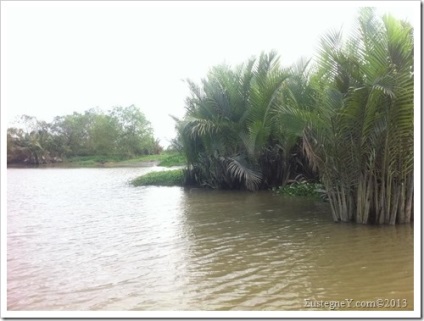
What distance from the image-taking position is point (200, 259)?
17.2 ft

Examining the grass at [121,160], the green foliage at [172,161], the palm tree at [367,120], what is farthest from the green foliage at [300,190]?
the green foliage at [172,161]

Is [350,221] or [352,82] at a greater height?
[352,82]

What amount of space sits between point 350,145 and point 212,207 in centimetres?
407

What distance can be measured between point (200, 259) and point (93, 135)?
15.7 m

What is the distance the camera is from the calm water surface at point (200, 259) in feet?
13.0

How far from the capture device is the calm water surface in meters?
3.97

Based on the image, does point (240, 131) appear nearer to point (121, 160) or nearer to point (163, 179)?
point (163, 179)

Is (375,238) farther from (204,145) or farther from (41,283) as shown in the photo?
(204,145)

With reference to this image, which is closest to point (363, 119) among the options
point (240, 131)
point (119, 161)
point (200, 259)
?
point (200, 259)

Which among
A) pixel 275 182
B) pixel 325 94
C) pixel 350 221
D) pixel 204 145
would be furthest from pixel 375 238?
pixel 204 145

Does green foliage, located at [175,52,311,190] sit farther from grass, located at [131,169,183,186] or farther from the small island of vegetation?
grass, located at [131,169,183,186]

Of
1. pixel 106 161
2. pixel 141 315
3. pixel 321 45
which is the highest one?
pixel 321 45

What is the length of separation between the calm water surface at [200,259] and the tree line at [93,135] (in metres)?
9.66

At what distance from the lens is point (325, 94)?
22.0ft
